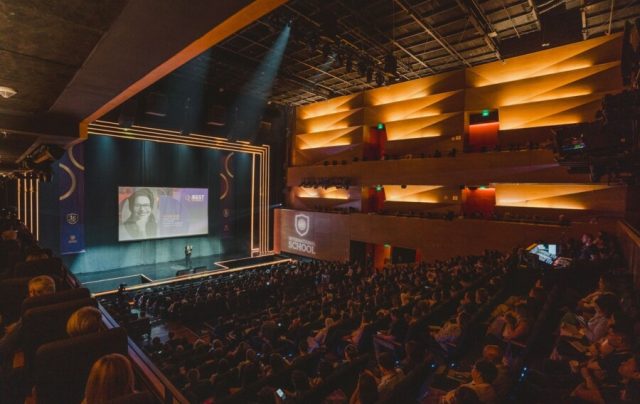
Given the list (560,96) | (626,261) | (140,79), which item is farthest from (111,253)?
(560,96)

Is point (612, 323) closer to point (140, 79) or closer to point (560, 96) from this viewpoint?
point (140, 79)

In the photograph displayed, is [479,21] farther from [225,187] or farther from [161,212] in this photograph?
[161,212]

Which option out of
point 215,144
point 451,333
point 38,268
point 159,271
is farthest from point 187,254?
point 451,333

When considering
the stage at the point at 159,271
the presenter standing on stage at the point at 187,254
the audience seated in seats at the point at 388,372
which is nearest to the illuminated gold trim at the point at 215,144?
the stage at the point at 159,271

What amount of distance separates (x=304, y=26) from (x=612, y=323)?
1093 centimetres

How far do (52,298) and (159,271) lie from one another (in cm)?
1438

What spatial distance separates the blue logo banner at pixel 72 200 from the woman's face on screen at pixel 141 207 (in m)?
2.13

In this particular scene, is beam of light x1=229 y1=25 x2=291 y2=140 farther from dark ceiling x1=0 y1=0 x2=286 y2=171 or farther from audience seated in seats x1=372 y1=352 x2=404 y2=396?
audience seated in seats x1=372 y1=352 x2=404 y2=396

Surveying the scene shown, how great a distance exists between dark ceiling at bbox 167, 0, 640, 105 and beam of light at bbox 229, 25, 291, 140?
458 millimetres

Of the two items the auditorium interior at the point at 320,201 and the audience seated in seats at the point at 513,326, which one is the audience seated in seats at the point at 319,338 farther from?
the audience seated in seats at the point at 513,326

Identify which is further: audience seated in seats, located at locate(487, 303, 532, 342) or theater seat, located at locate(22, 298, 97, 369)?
audience seated in seats, located at locate(487, 303, 532, 342)

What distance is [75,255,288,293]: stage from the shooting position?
13.6 meters

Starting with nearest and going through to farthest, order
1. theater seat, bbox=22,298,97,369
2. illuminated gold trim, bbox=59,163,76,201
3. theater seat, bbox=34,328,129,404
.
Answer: theater seat, bbox=34,328,129,404
theater seat, bbox=22,298,97,369
illuminated gold trim, bbox=59,163,76,201

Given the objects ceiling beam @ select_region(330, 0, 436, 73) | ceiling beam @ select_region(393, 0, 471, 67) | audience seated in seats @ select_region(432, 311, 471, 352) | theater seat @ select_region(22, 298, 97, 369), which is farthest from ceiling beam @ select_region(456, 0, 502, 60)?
theater seat @ select_region(22, 298, 97, 369)
